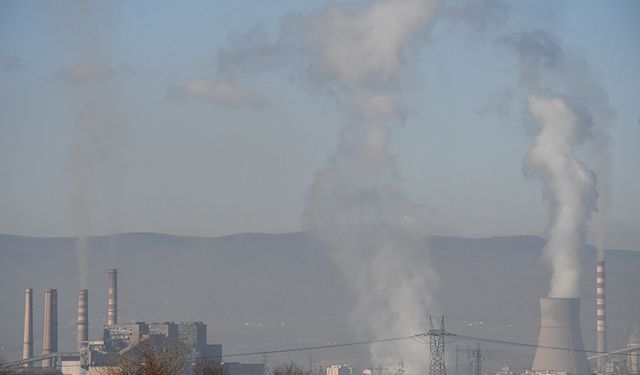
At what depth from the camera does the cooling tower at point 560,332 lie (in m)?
63.1

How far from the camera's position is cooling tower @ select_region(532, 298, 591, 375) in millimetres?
63125

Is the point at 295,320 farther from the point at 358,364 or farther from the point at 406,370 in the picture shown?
the point at 406,370

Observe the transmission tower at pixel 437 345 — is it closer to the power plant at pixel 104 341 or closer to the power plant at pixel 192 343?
the power plant at pixel 192 343

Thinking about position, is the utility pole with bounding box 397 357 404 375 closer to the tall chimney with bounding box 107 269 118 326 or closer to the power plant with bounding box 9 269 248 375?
the power plant with bounding box 9 269 248 375

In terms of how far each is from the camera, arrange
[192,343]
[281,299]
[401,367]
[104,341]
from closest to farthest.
Answer: [104,341], [192,343], [401,367], [281,299]

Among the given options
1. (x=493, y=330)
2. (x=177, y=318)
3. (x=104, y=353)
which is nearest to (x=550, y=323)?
(x=104, y=353)

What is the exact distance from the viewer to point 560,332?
63125mm

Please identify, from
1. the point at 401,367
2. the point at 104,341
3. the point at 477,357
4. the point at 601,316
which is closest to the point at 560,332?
the point at 477,357

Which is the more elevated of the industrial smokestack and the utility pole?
the industrial smokestack

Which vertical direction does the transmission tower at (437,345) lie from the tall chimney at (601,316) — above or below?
below

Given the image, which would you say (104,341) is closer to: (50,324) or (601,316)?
(50,324)

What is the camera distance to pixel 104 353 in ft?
219

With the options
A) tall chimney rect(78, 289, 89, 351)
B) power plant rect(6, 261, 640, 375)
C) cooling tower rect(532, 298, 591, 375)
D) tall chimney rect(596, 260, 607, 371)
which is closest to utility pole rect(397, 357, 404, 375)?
power plant rect(6, 261, 640, 375)

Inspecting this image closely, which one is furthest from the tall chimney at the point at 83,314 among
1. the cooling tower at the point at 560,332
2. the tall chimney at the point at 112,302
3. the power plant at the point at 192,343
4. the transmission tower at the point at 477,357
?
the cooling tower at the point at 560,332
